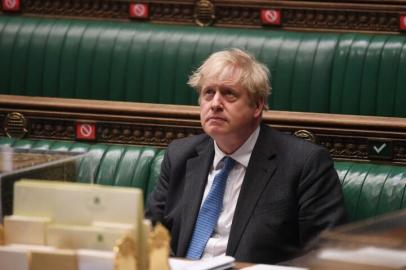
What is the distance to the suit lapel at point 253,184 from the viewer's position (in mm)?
1975

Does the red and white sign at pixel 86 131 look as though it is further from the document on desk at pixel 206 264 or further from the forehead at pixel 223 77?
the document on desk at pixel 206 264

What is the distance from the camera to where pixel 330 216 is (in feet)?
6.48

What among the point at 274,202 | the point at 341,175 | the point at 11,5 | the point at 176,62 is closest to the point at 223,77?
the point at 274,202

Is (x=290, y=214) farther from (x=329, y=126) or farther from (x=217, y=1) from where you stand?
(x=217, y=1)

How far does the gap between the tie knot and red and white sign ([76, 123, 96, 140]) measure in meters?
0.53

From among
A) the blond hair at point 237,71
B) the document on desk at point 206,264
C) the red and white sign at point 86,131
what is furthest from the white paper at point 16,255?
the red and white sign at point 86,131

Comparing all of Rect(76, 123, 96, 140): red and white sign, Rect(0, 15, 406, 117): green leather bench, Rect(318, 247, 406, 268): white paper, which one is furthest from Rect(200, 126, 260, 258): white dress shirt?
Rect(318, 247, 406, 268): white paper

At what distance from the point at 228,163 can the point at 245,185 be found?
66 millimetres

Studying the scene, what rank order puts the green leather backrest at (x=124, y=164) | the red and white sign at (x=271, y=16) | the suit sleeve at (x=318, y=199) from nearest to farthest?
the suit sleeve at (x=318, y=199) → the green leather backrest at (x=124, y=164) → the red and white sign at (x=271, y=16)

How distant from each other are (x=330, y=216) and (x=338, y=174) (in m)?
0.28

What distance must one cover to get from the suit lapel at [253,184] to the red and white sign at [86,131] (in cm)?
55

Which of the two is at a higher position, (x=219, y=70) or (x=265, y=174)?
(x=219, y=70)

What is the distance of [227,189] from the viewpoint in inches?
80.0

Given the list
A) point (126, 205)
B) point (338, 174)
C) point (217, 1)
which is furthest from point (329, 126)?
point (126, 205)
